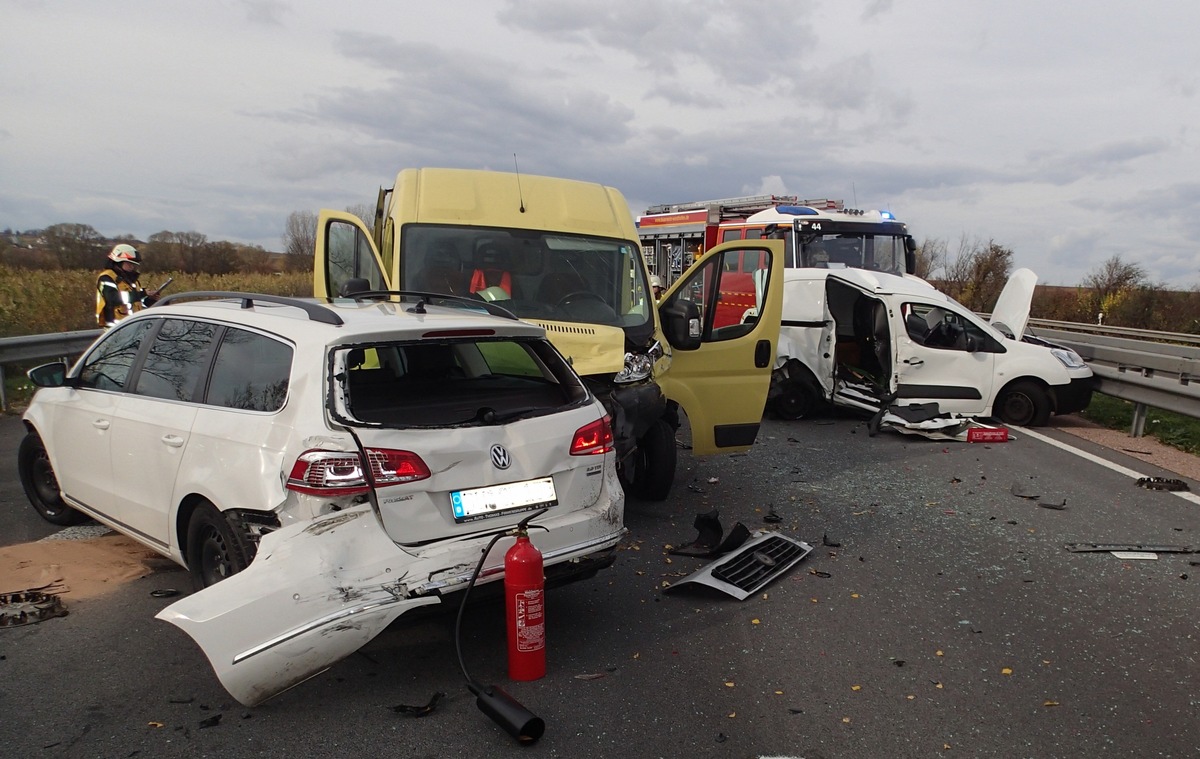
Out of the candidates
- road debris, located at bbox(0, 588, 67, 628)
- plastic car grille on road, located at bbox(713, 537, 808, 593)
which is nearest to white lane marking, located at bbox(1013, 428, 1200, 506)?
plastic car grille on road, located at bbox(713, 537, 808, 593)

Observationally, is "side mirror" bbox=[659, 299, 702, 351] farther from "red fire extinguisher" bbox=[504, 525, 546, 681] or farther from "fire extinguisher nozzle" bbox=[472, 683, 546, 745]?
"fire extinguisher nozzle" bbox=[472, 683, 546, 745]

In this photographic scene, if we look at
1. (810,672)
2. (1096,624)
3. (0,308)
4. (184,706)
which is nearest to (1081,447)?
(1096,624)

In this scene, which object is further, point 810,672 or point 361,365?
point 361,365

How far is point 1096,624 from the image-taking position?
438 cm

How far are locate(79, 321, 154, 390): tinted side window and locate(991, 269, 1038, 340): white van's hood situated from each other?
950 centimetres

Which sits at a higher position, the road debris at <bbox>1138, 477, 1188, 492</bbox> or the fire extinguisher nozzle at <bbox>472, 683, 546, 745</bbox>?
the road debris at <bbox>1138, 477, 1188, 492</bbox>

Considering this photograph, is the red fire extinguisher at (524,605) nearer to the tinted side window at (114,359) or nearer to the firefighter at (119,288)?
the tinted side window at (114,359)

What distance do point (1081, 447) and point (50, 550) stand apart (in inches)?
372

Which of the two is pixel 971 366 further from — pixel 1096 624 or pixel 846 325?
pixel 1096 624

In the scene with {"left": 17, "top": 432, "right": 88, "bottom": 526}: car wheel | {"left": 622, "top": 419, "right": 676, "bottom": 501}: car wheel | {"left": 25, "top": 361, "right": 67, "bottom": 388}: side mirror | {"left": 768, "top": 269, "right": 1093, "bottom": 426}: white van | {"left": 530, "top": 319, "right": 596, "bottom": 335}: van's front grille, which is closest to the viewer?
{"left": 25, "top": 361, "right": 67, "bottom": 388}: side mirror

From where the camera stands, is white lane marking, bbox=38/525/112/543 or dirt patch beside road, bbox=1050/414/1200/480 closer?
white lane marking, bbox=38/525/112/543

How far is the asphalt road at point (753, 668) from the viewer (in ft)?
10.6

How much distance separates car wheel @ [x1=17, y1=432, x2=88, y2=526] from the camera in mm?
5703

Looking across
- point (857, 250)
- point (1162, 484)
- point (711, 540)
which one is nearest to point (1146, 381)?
point (1162, 484)
